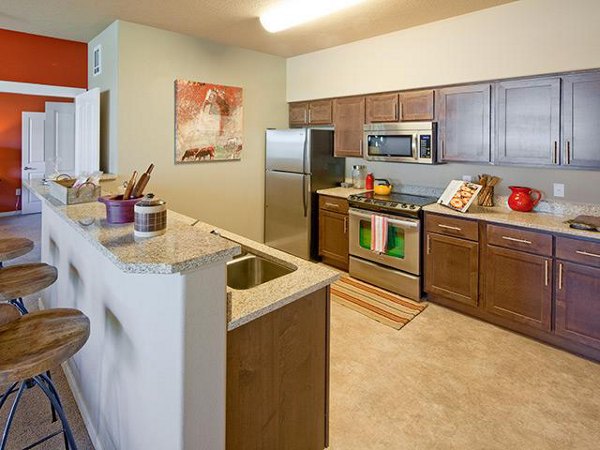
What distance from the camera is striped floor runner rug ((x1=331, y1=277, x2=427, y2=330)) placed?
3500mm

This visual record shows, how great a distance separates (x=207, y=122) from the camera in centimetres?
449

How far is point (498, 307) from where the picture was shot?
3.27 meters

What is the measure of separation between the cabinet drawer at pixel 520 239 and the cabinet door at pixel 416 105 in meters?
1.33

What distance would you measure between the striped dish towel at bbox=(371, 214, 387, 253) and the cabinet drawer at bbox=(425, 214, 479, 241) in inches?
16.6

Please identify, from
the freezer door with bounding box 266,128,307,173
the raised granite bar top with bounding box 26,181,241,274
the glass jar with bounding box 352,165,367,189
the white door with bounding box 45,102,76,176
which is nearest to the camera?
the raised granite bar top with bounding box 26,181,241,274

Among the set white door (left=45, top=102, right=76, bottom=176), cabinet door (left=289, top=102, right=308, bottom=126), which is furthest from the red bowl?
white door (left=45, top=102, right=76, bottom=176)

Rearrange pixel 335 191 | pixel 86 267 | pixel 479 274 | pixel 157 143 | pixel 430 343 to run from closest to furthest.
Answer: pixel 86 267
pixel 430 343
pixel 479 274
pixel 157 143
pixel 335 191

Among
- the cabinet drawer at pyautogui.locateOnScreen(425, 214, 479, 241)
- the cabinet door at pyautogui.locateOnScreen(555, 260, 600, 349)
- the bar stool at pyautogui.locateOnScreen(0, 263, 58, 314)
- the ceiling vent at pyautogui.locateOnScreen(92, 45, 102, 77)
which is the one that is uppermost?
the ceiling vent at pyautogui.locateOnScreen(92, 45, 102, 77)

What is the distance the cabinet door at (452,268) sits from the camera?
3.40 metres

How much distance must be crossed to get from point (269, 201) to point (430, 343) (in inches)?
113

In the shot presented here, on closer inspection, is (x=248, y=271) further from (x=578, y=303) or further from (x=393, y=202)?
(x=578, y=303)

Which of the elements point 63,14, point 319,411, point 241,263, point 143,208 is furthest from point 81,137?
point 319,411

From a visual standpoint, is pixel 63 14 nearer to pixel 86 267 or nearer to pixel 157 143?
pixel 157 143

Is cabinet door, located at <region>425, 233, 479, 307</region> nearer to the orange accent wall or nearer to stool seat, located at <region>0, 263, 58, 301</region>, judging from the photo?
stool seat, located at <region>0, 263, 58, 301</region>
